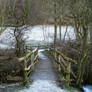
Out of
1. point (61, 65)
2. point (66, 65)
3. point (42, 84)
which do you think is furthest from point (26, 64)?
point (61, 65)

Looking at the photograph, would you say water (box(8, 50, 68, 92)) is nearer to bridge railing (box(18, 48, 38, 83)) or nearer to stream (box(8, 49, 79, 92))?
stream (box(8, 49, 79, 92))

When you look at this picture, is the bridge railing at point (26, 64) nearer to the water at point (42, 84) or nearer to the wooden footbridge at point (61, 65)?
the wooden footbridge at point (61, 65)

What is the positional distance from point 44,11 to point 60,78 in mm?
14384

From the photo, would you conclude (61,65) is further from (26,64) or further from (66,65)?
(26,64)

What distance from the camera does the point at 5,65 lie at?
13.0 m

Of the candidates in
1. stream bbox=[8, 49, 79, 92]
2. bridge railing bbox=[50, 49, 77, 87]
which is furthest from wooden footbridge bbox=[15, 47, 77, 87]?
stream bbox=[8, 49, 79, 92]

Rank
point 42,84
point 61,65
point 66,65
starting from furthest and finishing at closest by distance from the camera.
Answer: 1. point 61,65
2. point 66,65
3. point 42,84

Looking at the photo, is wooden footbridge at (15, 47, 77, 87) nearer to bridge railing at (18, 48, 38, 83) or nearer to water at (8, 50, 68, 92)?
bridge railing at (18, 48, 38, 83)

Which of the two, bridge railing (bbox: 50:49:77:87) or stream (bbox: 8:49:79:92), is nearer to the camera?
stream (bbox: 8:49:79:92)

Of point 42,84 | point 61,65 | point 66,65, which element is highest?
point 66,65

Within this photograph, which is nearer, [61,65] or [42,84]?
[42,84]

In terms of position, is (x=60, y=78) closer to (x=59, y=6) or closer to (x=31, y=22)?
(x=31, y=22)

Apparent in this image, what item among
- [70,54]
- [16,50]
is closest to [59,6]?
[70,54]

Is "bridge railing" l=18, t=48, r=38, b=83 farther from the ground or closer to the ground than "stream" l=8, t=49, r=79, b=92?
farther from the ground
